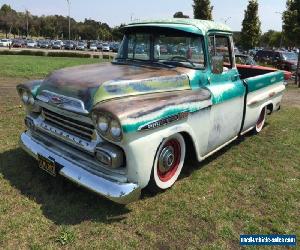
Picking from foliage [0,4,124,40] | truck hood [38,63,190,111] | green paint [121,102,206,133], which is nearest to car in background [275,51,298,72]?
truck hood [38,63,190,111]

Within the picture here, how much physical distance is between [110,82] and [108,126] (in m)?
0.65

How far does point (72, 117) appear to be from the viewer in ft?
13.2

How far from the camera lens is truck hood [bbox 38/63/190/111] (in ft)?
13.0

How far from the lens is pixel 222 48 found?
5.52 meters

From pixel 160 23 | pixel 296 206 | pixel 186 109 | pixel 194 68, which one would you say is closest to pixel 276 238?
pixel 296 206

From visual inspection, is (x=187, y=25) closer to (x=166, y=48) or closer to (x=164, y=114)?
(x=166, y=48)

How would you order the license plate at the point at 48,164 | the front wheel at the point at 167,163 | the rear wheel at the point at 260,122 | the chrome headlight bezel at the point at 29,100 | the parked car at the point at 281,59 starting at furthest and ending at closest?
the parked car at the point at 281,59, the rear wheel at the point at 260,122, the chrome headlight bezel at the point at 29,100, the front wheel at the point at 167,163, the license plate at the point at 48,164

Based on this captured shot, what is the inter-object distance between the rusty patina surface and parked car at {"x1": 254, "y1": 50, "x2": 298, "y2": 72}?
18.2 m

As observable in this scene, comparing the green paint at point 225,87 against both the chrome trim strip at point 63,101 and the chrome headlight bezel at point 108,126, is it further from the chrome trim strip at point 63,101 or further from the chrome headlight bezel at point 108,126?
the chrome trim strip at point 63,101

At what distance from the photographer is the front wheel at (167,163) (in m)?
4.19

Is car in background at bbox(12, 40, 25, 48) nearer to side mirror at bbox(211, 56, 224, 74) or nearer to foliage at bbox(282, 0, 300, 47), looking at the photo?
foliage at bbox(282, 0, 300, 47)


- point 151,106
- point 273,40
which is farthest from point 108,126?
point 273,40

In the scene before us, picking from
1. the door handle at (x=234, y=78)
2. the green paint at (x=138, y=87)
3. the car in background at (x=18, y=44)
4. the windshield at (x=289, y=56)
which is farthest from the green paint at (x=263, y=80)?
the car in background at (x=18, y=44)

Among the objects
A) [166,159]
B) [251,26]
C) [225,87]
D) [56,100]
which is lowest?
[166,159]
